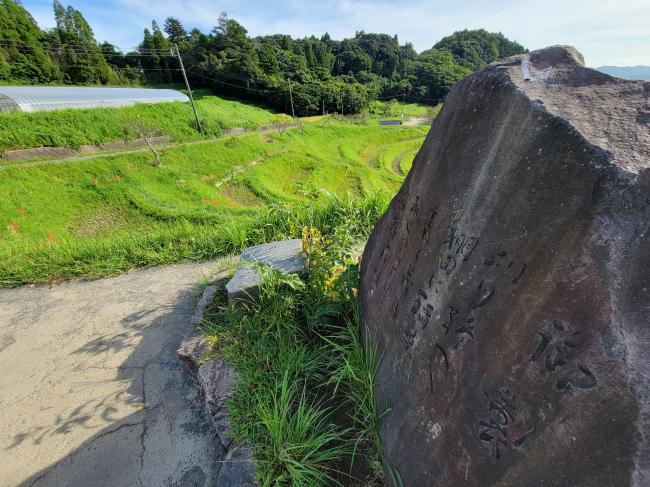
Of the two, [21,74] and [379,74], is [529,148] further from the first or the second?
[379,74]

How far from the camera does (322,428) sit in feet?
7.90

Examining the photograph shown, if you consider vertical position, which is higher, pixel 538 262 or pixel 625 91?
pixel 625 91

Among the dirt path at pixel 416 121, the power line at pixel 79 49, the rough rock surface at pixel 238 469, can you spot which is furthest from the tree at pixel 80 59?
the rough rock surface at pixel 238 469

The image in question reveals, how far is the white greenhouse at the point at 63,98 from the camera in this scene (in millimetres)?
22094

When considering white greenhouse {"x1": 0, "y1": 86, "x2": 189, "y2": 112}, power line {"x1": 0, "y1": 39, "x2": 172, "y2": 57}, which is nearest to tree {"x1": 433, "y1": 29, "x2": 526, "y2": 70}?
power line {"x1": 0, "y1": 39, "x2": 172, "y2": 57}

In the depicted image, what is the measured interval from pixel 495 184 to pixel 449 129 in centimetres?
67

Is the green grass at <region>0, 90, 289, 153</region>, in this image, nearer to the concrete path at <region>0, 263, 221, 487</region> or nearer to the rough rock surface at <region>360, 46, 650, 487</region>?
the concrete path at <region>0, 263, 221, 487</region>

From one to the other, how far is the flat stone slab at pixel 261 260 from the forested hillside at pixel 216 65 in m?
43.0

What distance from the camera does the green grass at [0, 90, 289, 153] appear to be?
1961 centimetres

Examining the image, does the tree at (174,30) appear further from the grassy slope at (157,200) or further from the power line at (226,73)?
the grassy slope at (157,200)

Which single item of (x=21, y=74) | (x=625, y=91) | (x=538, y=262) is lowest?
(x=538, y=262)

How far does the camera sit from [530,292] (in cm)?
131

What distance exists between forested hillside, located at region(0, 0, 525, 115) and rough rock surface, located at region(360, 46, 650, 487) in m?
45.1

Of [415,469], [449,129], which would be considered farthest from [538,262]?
[415,469]
